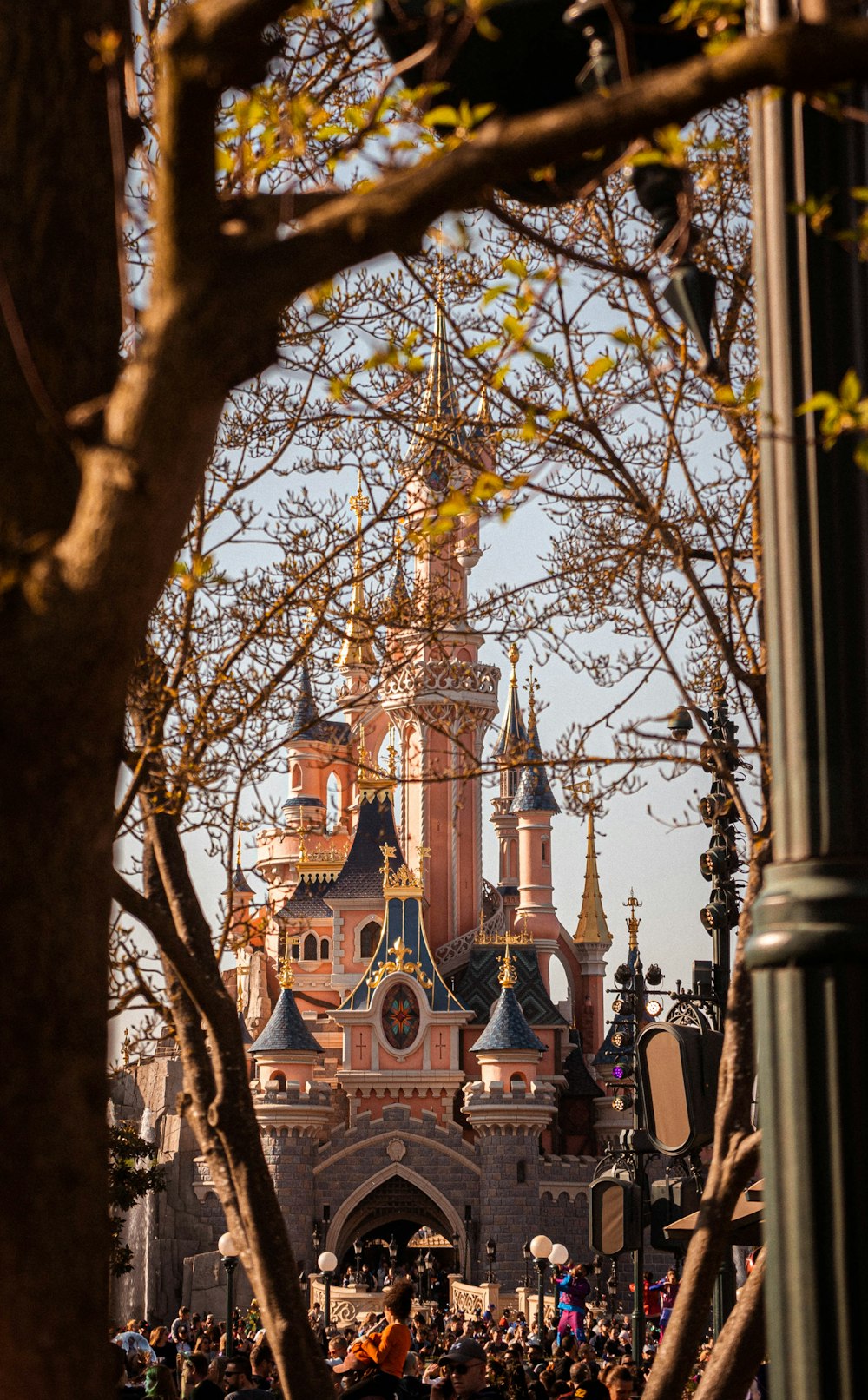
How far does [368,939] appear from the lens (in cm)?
Answer: 5269

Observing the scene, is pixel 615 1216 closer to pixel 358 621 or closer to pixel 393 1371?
pixel 393 1371

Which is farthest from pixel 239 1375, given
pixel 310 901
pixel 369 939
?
pixel 310 901

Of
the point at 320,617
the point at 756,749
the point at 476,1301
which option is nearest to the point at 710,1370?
the point at 756,749

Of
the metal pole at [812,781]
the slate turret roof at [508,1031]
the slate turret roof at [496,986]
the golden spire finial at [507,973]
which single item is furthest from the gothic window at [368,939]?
the metal pole at [812,781]

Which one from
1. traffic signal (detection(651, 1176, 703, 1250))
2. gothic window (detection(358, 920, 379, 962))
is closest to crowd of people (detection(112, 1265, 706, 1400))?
traffic signal (detection(651, 1176, 703, 1250))

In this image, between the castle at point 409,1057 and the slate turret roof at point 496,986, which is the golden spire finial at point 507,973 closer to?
the castle at point 409,1057

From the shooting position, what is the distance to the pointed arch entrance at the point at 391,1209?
1761 inches

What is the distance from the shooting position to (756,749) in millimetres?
5387

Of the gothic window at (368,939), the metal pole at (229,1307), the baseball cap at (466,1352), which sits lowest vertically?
the metal pole at (229,1307)

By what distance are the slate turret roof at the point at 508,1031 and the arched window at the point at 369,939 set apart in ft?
21.5

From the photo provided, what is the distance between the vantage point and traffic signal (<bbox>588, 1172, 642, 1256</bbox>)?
1045 cm

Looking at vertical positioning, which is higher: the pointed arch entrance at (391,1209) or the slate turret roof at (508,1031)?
the slate turret roof at (508,1031)

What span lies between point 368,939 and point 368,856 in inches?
101

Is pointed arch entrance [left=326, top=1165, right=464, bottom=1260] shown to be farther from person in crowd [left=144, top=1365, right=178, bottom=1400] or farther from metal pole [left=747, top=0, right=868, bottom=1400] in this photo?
metal pole [left=747, top=0, right=868, bottom=1400]
